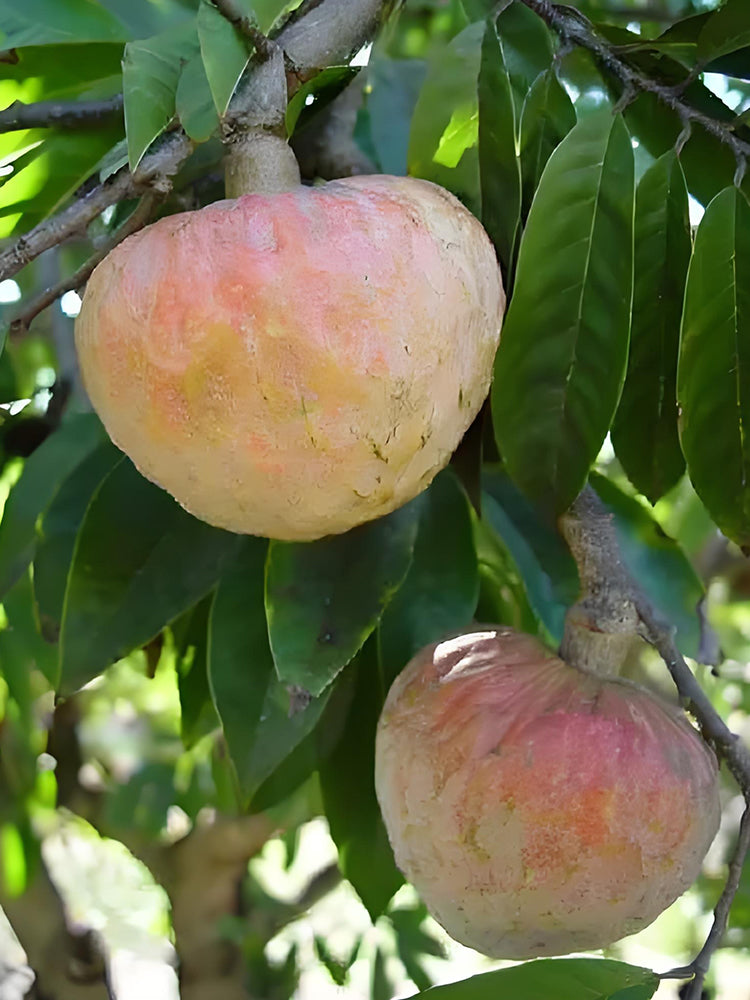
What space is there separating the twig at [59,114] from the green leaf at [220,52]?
0.28 metres

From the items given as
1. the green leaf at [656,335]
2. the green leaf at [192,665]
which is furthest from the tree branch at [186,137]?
the green leaf at [192,665]

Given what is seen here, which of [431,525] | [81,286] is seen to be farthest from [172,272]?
[431,525]

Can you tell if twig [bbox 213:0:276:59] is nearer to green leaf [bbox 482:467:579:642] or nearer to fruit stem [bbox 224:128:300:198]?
fruit stem [bbox 224:128:300:198]

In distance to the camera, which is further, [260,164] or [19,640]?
[19,640]

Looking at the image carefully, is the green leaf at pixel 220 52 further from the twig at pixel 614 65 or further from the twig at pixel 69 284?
the twig at pixel 614 65

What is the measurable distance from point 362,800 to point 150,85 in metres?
0.70

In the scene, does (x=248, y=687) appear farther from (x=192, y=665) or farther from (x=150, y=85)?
(x=150, y=85)

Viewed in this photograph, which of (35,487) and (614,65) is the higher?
(614,65)

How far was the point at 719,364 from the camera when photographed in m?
0.67

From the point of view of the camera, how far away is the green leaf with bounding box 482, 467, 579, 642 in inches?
39.8

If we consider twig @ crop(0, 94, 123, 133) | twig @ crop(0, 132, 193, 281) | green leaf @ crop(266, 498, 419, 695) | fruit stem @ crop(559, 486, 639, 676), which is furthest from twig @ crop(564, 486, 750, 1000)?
twig @ crop(0, 94, 123, 133)

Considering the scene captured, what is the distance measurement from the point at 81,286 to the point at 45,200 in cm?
12

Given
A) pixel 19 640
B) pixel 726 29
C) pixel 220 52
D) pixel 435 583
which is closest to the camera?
pixel 220 52

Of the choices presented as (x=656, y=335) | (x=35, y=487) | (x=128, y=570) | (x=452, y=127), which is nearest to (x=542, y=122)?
(x=452, y=127)
